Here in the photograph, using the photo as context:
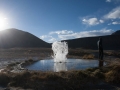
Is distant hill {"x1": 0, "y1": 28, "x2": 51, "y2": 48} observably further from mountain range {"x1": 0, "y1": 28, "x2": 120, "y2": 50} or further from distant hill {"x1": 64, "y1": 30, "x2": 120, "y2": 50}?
distant hill {"x1": 64, "y1": 30, "x2": 120, "y2": 50}

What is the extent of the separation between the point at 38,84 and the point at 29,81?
833 millimetres

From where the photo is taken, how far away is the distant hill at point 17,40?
120 metres

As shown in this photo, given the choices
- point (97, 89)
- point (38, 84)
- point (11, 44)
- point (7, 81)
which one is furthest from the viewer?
point (11, 44)

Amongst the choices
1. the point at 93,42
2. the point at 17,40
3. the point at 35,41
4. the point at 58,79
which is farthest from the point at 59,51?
the point at 35,41

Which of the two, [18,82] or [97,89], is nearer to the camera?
[97,89]

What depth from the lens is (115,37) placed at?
120 metres

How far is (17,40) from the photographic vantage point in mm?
126312

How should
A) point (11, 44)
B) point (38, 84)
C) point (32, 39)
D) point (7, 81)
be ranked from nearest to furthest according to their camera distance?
point (38, 84) → point (7, 81) → point (11, 44) → point (32, 39)

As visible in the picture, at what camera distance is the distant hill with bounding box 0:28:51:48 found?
119938mm

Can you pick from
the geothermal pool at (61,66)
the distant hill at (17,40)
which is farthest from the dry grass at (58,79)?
the distant hill at (17,40)

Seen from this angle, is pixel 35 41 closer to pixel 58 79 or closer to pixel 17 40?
pixel 17 40

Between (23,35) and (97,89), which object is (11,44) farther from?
(97,89)

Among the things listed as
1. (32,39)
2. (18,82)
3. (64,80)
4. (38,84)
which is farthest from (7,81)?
(32,39)

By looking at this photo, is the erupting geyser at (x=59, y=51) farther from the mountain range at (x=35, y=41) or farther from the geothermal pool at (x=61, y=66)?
the mountain range at (x=35, y=41)
